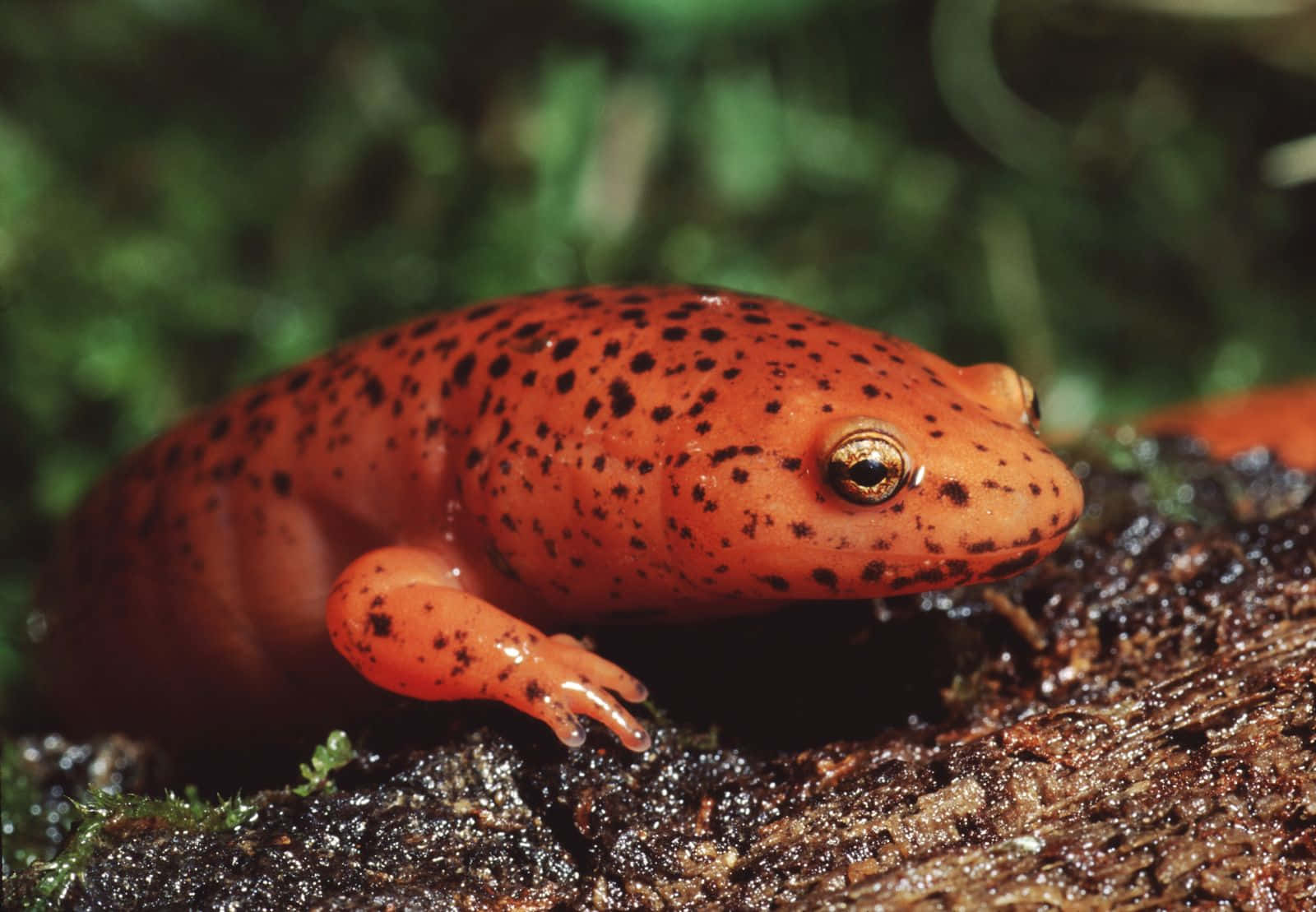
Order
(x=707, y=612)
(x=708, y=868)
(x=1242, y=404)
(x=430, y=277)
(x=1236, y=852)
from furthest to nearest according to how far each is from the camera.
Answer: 1. (x=430, y=277)
2. (x=1242, y=404)
3. (x=707, y=612)
4. (x=708, y=868)
5. (x=1236, y=852)

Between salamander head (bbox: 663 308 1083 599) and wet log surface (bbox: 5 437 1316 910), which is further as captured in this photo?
salamander head (bbox: 663 308 1083 599)

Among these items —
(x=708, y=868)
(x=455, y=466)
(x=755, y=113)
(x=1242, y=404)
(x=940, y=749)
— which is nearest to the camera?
(x=708, y=868)

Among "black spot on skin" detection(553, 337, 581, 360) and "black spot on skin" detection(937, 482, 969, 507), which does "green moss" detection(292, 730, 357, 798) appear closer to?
"black spot on skin" detection(553, 337, 581, 360)

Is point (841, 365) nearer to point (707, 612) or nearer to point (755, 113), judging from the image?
point (707, 612)

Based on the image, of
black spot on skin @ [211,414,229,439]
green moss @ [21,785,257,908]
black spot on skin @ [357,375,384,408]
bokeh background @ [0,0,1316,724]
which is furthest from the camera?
bokeh background @ [0,0,1316,724]

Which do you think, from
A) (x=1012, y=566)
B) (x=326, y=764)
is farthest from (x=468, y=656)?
(x=1012, y=566)

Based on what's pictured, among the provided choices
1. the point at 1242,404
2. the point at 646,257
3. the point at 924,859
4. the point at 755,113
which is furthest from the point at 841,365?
the point at 755,113

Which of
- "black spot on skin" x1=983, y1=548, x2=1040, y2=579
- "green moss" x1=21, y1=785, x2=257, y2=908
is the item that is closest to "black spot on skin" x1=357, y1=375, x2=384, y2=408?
"green moss" x1=21, y1=785, x2=257, y2=908
